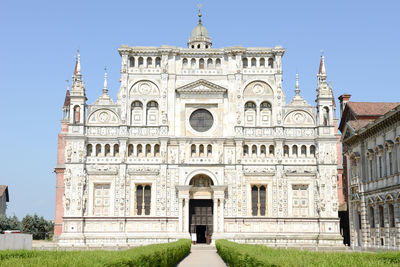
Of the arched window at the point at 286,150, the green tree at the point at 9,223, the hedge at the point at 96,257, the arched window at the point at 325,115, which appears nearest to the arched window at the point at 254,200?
the arched window at the point at 286,150

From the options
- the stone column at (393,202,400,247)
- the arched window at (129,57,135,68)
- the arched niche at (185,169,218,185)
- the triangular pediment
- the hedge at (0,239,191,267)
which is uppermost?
the arched window at (129,57,135,68)

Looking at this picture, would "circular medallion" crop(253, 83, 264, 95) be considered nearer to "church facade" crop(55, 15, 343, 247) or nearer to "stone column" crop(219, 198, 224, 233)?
"church facade" crop(55, 15, 343, 247)

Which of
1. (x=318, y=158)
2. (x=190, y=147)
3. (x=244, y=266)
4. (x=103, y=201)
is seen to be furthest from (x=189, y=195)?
(x=244, y=266)

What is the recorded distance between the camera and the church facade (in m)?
57.5

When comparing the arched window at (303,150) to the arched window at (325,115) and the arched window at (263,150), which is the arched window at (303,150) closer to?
the arched window at (325,115)

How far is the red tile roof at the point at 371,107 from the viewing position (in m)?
53.0

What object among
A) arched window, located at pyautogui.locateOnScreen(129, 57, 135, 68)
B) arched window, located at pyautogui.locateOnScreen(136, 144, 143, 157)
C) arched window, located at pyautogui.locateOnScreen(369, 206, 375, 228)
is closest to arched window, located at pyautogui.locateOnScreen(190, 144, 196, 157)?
arched window, located at pyautogui.locateOnScreen(136, 144, 143, 157)

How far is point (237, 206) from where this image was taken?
190 feet

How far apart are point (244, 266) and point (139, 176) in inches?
1365

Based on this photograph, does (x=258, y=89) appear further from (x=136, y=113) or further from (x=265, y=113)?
(x=136, y=113)

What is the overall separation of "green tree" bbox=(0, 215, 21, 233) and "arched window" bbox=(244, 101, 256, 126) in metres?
31.3

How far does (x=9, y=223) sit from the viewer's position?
66.6 metres

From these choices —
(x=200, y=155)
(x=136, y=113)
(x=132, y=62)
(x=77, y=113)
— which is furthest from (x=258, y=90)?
(x=77, y=113)

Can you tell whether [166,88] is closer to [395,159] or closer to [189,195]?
[189,195]
